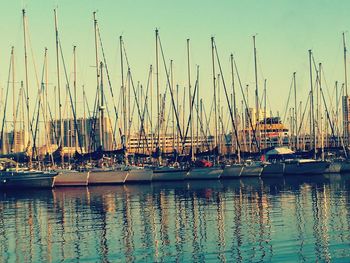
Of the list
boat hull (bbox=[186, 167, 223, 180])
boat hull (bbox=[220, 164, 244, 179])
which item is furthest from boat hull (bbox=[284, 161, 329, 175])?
boat hull (bbox=[186, 167, 223, 180])

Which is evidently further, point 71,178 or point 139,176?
point 139,176

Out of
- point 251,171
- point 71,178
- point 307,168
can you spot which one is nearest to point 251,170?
point 251,171

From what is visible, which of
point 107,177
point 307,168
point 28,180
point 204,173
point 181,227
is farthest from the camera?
point 307,168

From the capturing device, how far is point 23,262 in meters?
29.8

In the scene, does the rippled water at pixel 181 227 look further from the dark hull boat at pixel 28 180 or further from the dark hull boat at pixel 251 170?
the dark hull boat at pixel 251 170

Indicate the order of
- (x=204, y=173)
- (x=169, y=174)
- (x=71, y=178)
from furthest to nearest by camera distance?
(x=204, y=173)
(x=169, y=174)
(x=71, y=178)

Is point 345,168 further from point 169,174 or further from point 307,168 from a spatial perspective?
point 169,174

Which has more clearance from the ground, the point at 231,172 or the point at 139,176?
the point at 139,176

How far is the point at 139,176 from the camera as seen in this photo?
84.3 meters

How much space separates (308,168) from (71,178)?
108 feet

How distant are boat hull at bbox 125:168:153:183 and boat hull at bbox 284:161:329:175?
20.9 meters

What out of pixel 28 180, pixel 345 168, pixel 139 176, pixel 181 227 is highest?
pixel 28 180

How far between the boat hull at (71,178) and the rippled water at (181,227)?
13.4m

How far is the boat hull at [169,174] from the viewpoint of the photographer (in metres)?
86.5
